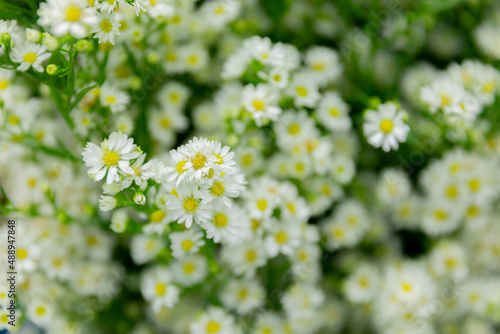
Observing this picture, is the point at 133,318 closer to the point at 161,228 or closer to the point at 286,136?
the point at 161,228

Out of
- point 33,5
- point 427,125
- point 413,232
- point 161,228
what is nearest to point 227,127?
point 161,228

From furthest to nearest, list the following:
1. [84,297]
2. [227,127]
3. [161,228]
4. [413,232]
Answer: [413,232] → [84,297] → [227,127] → [161,228]

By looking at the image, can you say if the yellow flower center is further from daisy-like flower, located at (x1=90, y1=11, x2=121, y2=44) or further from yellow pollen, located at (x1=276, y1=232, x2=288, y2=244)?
yellow pollen, located at (x1=276, y1=232, x2=288, y2=244)

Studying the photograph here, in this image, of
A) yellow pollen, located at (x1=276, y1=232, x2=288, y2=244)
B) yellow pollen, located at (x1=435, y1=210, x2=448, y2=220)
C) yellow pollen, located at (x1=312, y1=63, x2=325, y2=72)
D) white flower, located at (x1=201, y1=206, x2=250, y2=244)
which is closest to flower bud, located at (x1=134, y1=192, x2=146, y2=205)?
white flower, located at (x1=201, y1=206, x2=250, y2=244)

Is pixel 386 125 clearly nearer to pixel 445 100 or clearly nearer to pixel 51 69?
pixel 445 100

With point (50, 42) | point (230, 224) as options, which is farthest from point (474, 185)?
point (50, 42)
